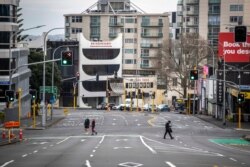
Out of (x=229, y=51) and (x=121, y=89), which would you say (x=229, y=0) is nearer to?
(x=121, y=89)

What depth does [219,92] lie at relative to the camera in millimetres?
89062

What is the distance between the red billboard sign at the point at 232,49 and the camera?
98000mm

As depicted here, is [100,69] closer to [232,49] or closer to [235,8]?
[235,8]

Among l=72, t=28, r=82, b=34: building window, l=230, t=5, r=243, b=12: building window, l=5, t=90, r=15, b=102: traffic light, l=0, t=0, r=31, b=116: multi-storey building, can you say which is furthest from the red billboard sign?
l=72, t=28, r=82, b=34: building window

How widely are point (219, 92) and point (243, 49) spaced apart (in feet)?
39.6

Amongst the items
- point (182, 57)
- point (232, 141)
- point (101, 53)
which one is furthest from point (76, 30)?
point (232, 141)

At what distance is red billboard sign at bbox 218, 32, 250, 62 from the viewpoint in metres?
98.0

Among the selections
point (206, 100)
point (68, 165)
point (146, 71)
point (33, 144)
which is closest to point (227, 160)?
point (68, 165)

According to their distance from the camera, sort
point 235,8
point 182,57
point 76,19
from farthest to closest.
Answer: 1. point 76,19
2. point 235,8
3. point 182,57

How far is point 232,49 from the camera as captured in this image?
323 ft

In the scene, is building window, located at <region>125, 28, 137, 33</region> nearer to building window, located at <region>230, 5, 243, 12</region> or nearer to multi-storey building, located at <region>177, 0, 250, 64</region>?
multi-storey building, located at <region>177, 0, 250, 64</region>

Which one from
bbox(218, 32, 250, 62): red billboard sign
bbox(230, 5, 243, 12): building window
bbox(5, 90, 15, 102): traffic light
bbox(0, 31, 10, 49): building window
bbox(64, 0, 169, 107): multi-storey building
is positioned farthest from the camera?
bbox(64, 0, 169, 107): multi-storey building

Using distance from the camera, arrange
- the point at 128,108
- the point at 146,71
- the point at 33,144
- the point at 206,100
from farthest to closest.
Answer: the point at 146,71
the point at 128,108
the point at 206,100
the point at 33,144

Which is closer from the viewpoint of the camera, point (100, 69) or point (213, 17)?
point (100, 69)
